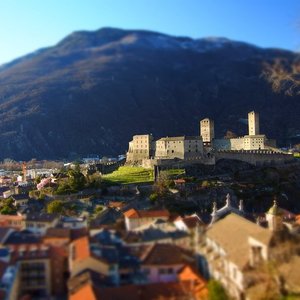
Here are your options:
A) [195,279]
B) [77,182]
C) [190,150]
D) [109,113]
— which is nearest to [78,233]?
[195,279]

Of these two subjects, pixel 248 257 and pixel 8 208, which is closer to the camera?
pixel 248 257

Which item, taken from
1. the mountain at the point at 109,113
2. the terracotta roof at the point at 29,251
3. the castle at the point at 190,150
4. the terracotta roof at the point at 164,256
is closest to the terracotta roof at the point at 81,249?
the terracotta roof at the point at 29,251

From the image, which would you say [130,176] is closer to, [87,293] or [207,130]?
[207,130]

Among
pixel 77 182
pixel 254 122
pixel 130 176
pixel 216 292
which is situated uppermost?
pixel 254 122

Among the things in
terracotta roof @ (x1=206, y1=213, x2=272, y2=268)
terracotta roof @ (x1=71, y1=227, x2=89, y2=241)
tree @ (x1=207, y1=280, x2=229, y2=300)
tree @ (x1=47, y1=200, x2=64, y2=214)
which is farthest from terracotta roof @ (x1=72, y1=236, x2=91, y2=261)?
tree @ (x1=47, y1=200, x2=64, y2=214)

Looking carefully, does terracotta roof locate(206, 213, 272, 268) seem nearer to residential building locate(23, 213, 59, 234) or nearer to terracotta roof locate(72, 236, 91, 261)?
terracotta roof locate(72, 236, 91, 261)

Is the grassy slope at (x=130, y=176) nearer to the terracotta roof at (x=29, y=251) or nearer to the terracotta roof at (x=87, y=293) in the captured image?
the terracotta roof at (x=29, y=251)
